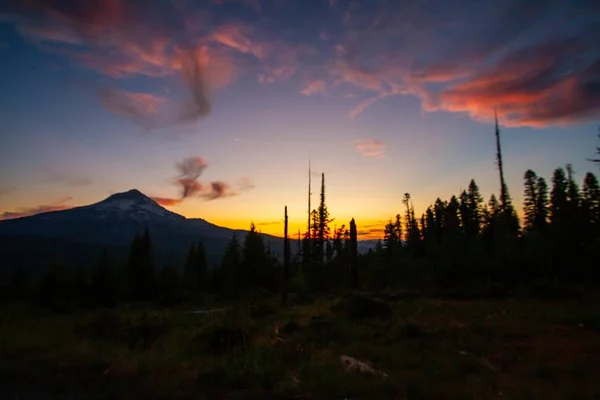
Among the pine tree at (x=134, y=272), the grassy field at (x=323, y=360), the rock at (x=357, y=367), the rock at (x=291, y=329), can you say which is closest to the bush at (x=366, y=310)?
the grassy field at (x=323, y=360)

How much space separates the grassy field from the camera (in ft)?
24.0

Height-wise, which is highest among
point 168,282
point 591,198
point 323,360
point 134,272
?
point 591,198

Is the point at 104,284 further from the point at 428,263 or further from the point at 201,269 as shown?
the point at 428,263

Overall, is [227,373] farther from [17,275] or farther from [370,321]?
[17,275]

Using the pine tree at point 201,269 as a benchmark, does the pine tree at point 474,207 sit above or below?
above

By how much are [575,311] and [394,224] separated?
69.0 metres

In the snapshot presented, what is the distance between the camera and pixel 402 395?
6.92 meters

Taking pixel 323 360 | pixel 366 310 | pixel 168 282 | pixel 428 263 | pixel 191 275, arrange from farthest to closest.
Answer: pixel 191 275 → pixel 168 282 → pixel 428 263 → pixel 366 310 → pixel 323 360

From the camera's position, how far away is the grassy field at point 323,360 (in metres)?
7.30

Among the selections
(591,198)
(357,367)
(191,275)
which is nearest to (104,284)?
(191,275)

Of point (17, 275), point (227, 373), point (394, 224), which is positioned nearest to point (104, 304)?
point (17, 275)

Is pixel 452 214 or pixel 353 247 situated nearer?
pixel 353 247

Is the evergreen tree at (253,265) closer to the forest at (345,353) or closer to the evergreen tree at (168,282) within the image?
the evergreen tree at (168,282)

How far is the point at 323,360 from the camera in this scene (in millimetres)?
9070
